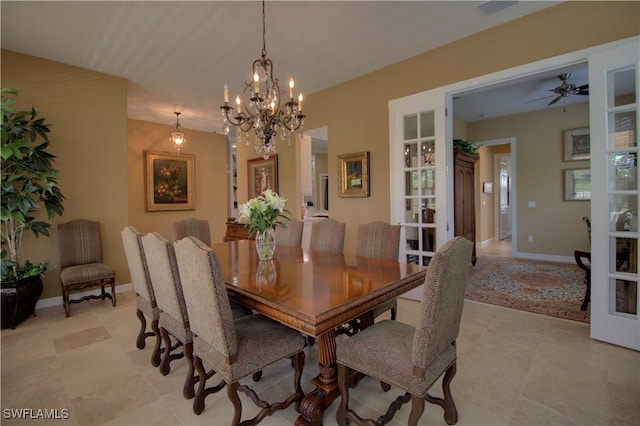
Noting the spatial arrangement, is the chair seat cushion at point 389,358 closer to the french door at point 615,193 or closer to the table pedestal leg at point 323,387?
the table pedestal leg at point 323,387

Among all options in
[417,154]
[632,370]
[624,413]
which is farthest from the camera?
[417,154]

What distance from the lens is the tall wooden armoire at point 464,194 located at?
493 centimetres

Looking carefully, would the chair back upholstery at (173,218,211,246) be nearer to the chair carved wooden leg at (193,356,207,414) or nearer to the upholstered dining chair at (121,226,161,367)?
the upholstered dining chair at (121,226,161,367)

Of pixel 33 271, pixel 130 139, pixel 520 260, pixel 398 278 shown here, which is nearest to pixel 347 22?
pixel 398 278

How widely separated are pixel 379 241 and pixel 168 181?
17.1 feet

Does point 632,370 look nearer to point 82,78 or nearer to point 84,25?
point 84,25

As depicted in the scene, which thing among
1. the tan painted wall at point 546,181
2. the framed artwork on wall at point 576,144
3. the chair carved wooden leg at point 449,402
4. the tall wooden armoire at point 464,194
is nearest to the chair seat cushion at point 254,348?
the chair carved wooden leg at point 449,402

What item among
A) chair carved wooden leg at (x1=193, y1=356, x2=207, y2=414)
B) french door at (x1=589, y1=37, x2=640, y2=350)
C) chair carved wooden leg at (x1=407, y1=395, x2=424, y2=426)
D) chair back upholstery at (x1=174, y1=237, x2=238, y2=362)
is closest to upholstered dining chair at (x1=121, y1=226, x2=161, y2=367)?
chair carved wooden leg at (x1=193, y1=356, x2=207, y2=414)

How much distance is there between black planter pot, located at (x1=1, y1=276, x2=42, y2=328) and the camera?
2988 mm

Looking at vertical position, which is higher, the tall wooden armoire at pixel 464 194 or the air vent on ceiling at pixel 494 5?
the air vent on ceiling at pixel 494 5

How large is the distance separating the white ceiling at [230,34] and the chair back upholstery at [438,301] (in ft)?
7.76

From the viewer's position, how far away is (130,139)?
5883 mm

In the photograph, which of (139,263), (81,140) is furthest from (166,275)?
(81,140)

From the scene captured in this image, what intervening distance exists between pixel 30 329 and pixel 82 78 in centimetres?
294
